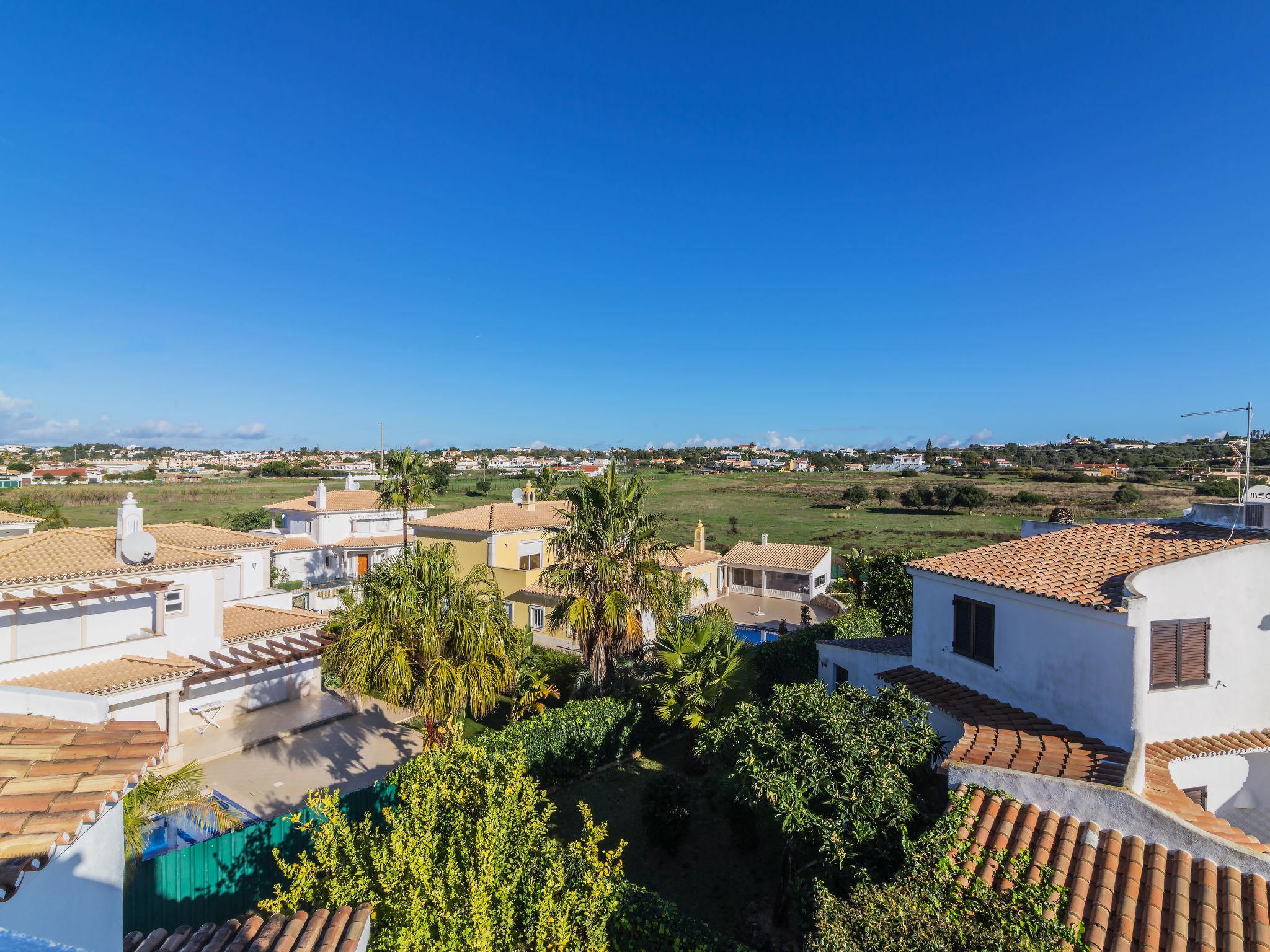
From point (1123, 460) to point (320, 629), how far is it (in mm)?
87901

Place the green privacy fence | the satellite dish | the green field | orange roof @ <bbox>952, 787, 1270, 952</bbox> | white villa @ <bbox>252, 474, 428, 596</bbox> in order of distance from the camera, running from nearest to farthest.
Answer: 1. orange roof @ <bbox>952, 787, 1270, 952</bbox>
2. the green privacy fence
3. the satellite dish
4. white villa @ <bbox>252, 474, 428, 596</bbox>
5. the green field

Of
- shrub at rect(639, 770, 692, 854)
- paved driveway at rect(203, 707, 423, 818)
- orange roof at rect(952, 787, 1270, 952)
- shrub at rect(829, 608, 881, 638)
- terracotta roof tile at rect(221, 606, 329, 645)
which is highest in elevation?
orange roof at rect(952, 787, 1270, 952)

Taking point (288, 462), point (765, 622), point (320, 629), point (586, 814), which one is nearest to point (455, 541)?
point (320, 629)

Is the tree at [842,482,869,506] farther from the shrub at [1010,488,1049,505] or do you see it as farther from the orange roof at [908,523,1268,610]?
the orange roof at [908,523,1268,610]

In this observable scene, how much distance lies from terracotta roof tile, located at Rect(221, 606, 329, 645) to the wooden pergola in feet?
0.78

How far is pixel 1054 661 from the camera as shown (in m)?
10.5

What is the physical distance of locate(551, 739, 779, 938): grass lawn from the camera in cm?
1063

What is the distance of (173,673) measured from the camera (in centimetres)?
1482

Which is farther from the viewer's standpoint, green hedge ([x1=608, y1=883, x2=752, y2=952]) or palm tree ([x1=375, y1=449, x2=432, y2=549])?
palm tree ([x1=375, y1=449, x2=432, y2=549])

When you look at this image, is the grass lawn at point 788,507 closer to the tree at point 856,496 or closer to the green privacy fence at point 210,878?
the tree at point 856,496

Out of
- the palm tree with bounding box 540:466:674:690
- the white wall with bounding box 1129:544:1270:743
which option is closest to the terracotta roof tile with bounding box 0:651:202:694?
the palm tree with bounding box 540:466:674:690

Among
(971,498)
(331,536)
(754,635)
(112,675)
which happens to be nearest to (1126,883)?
(112,675)

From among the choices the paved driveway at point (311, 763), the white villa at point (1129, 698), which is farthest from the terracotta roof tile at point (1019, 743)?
the paved driveway at point (311, 763)

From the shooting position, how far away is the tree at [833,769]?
7.82 m
